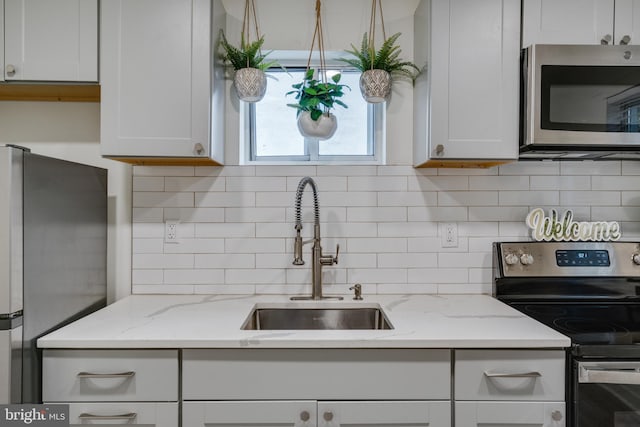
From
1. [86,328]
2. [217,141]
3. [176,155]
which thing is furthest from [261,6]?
[86,328]

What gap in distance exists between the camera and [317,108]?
1788 millimetres

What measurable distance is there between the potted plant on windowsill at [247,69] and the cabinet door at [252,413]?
1203 millimetres

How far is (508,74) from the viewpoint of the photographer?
1609 mm

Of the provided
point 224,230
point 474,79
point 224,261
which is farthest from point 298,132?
point 474,79

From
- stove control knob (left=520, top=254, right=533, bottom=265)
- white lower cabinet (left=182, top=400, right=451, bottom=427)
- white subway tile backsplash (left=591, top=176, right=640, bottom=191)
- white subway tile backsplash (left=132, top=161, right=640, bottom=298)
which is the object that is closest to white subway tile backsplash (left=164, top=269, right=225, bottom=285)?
white subway tile backsplash (left=132, top=161, right=640, bottom=298)

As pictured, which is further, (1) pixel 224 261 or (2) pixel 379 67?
(1) pixel 224 261

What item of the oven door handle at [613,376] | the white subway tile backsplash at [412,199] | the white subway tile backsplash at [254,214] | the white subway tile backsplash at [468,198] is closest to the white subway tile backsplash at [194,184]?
the white subway tile backsplash at [254,214]

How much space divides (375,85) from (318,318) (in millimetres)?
1040

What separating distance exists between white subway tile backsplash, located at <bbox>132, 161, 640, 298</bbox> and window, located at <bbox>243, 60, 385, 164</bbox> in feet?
0.58

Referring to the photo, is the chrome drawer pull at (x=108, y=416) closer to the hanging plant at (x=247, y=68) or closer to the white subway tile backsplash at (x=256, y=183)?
the white subway tile backsplash at (x=256, y=183)

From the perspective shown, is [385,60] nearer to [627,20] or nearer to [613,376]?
[627,20]

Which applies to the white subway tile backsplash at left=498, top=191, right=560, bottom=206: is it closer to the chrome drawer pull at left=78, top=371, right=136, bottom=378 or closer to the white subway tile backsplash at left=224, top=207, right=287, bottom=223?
the white subway tile backsplash at left=224, top=207, right=287, bottom=223

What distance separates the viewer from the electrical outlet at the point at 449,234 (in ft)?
6.33

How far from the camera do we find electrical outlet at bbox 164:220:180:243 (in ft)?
6.29
